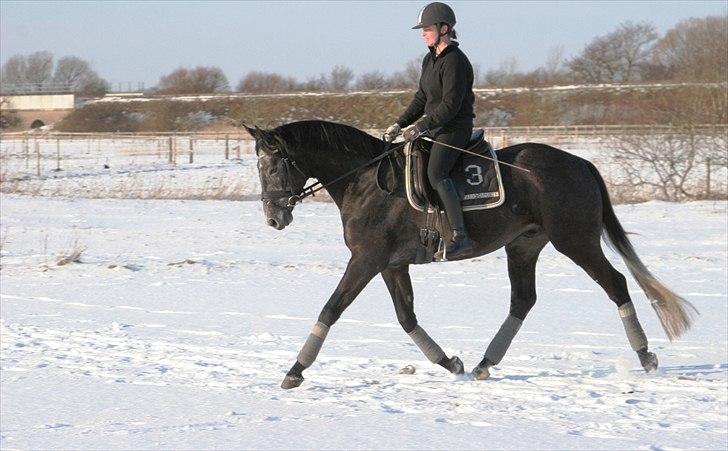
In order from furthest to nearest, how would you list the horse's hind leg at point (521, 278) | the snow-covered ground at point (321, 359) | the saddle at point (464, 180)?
the horse's hind leg at point (521, 278), the saddle at point (464, 180), the snow-covered ground at point (321, 359)

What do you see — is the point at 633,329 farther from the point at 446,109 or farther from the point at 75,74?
the point at 75,74

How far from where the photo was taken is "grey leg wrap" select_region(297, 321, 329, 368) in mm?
7453

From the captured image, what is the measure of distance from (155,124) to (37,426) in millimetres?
71598

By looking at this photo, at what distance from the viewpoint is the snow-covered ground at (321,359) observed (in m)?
6.08

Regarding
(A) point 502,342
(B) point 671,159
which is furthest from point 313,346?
(B) point 671,159

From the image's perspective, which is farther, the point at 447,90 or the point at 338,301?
the point at 447,90

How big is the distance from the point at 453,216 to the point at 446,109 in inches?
33.2

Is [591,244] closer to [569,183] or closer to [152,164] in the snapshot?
[569,183]

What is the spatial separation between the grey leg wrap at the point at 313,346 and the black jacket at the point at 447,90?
5.81 ft

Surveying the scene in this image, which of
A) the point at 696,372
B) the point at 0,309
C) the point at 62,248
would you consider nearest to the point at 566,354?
the point at 696,372

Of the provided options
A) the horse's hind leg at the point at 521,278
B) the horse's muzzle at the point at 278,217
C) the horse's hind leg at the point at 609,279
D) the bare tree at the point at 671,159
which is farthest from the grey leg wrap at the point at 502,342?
the bare tree at the point at 671,159

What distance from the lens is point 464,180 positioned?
25.8 ft

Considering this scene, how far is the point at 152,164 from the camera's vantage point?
40250 mm

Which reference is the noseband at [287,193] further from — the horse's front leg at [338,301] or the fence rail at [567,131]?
the fence rail at [567,131]
